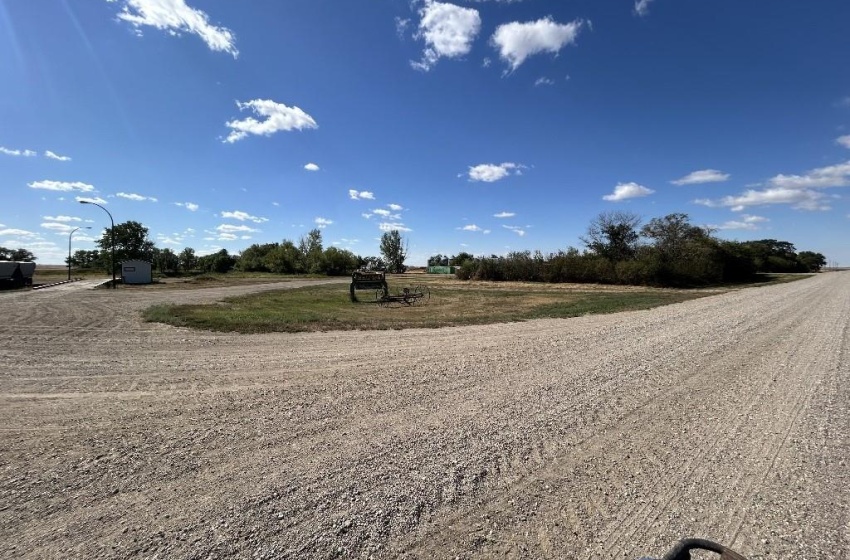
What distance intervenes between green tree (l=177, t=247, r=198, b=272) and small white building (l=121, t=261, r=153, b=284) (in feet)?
159

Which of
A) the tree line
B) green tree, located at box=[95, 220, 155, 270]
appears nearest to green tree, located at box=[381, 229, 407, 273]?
the tree line

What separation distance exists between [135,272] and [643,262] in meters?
54.1

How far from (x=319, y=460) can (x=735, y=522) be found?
328cm

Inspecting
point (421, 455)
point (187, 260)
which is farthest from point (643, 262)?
point (187, 260)

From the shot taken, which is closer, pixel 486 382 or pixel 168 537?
pixel 168 537

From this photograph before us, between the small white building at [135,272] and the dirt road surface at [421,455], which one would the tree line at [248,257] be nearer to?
the small white building at [135,272]

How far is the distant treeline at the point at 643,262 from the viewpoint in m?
41.5

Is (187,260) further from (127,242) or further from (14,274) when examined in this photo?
(14,274)

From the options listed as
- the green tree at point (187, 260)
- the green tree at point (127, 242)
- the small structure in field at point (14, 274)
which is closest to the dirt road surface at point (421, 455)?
the small structure in field at point (14, 274)

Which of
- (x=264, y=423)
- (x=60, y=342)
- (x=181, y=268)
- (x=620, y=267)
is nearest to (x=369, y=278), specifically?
(x=60, y=342)

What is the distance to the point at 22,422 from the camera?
4.52 meters

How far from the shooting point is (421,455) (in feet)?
12.1

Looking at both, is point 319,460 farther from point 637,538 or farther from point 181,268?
point 181,268

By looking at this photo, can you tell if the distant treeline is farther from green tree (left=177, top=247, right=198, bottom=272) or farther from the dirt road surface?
green tree (left=177, top=247, right=198, bottom=272)
